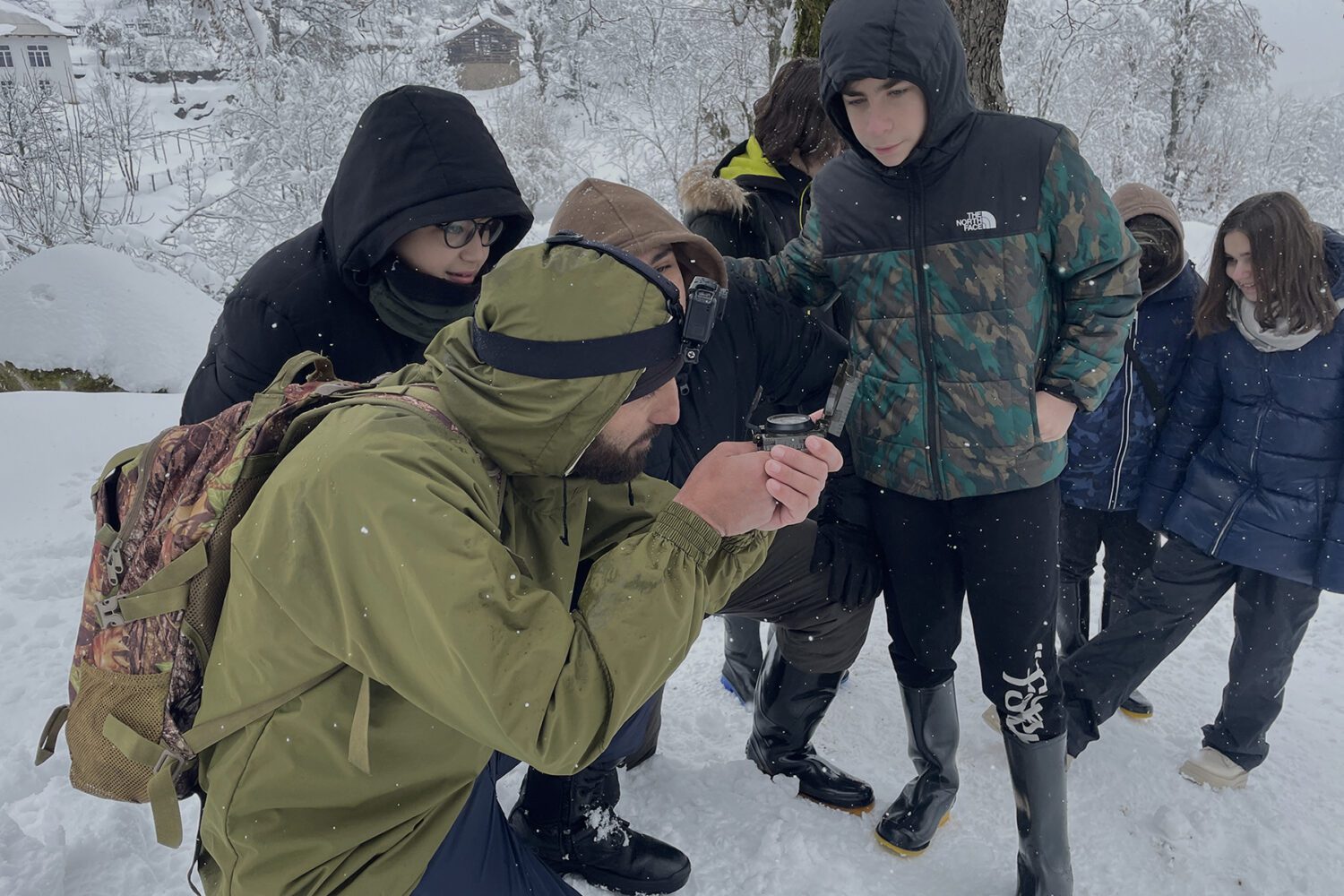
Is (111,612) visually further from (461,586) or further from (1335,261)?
(1335,261)

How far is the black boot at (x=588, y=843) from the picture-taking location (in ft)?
7.70

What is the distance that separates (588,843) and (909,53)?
212cm

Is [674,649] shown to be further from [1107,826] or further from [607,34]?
[607,34]

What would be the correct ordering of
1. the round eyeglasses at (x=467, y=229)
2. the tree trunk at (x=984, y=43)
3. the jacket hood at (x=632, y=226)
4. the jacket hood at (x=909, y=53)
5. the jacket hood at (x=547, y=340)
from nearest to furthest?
1. the jacket hood at (x=547, y=340)
2. the jacket hood at (x=909, y=53)
3. the jacket hood at (x=632, y=226)
4. the round eyeglasses at (x=467, y=229)
5. the tree trunk at (x=984, y=43)

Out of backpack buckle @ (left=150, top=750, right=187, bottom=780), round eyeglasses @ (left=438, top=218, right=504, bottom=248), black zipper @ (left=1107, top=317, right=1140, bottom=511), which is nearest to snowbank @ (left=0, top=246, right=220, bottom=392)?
round eyeglasses @ (left=438, top=218, right=504, bottom=248)

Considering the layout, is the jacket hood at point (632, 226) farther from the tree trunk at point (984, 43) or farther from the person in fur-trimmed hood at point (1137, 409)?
the tree trunk at point (984, 43)

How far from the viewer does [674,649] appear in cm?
146

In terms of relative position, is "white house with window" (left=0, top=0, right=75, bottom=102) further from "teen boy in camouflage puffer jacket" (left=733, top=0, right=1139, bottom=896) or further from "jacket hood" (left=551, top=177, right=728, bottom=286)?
"teen boy in camouflage puffer jacket" (left=733, top=0, right=1139, bottom=896)

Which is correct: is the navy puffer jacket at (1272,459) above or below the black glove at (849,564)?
above

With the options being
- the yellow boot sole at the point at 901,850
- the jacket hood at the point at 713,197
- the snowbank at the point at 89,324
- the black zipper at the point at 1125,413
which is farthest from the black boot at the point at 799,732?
the snowbank at the point at 89,324

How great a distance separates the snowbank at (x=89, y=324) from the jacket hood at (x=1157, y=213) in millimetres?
5802

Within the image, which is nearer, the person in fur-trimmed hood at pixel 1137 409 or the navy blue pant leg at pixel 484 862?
the navy blue pant leg at pixel 484 862

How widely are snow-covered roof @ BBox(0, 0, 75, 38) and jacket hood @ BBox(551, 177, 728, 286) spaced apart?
43047mm

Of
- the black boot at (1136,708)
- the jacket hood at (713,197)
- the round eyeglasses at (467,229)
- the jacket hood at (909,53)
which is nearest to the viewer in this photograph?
the jacket hood at (909,53)
